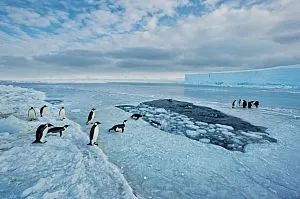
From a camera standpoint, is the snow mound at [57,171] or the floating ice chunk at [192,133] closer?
the snow mound at [57,171]

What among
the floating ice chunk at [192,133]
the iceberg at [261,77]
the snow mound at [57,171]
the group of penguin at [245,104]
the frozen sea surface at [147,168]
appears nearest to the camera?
the snow mound at [57,171]

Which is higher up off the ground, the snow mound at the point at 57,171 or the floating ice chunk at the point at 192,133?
the snow mound at the point at 57,171

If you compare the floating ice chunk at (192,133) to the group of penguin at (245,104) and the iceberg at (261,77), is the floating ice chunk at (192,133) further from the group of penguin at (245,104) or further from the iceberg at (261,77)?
the iceberg at (261,77)

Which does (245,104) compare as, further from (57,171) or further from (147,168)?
(57,171)

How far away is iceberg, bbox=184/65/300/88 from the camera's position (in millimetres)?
40181

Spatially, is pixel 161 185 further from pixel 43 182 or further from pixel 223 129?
pixel 223 129

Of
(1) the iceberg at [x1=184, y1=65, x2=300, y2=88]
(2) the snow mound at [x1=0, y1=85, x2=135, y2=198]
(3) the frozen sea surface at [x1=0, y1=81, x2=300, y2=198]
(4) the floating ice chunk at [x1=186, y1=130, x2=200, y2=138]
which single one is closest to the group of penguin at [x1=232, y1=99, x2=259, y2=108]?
(4) the floating ice chunk at [x1=186, y1=130, x2=200, y2=138]

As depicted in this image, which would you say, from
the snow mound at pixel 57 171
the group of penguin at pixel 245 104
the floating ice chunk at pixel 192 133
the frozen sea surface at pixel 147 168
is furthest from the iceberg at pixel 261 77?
the snow mound at pixel 57 171

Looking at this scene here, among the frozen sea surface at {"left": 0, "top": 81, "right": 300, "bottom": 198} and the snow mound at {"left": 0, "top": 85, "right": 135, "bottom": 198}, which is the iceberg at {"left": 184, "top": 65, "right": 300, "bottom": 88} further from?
the snow mound at {"left": 0, "top": 85, "right": 135, "bottom": 198}

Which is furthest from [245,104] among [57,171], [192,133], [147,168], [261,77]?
[261,77]

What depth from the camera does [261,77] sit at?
1922 inches

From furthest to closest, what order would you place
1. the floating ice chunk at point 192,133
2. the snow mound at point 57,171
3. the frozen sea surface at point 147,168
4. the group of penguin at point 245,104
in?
the group of penguin at point 245,104, the floating ice chunk at point 192,133, the frozen sea surface at point 147,168, the snow mound at point 57,171

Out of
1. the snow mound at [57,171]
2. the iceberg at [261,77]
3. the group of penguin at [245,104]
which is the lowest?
the group of penguin at [245,104]

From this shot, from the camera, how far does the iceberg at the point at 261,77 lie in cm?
4018
